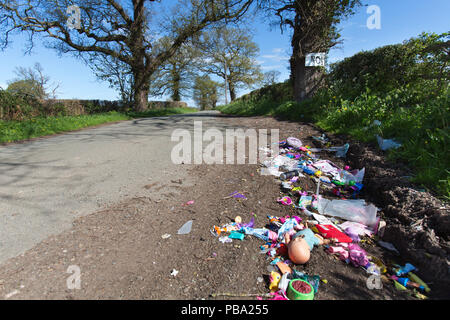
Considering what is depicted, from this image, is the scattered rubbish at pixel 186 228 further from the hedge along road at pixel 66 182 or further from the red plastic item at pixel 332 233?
the red plastic item at pixel 332 233

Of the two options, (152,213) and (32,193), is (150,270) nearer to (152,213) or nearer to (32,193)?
(152,213)

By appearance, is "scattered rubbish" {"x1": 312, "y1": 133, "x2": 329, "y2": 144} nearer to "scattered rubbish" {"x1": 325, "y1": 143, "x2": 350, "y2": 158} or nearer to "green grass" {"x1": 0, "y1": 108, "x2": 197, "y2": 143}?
"scattered rubbish" {"x1": 325, "y1": 143, "x2": 350, "y2": 158}

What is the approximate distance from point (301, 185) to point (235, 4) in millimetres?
9264

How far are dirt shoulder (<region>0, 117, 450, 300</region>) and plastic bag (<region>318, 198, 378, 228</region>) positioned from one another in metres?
0.17

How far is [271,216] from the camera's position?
2309mm

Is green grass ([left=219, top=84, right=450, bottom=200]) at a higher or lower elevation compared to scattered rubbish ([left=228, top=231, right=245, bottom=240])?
higher

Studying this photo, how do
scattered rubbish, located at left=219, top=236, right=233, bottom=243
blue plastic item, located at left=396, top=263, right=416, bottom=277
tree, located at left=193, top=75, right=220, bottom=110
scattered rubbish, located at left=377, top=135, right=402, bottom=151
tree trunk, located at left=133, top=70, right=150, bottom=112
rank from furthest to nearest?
tree, located at left=193, top=75, right=220, bottom=110, tree trunk, located at left=133, top=70, right=150, bottom=112, scattered rubbish, located at left=377, top=135, right=402, bottom=151, scattered rubbish, located at left=219, top=236, right=233, bottom=243, blue plastic item, located at left=396, top=263, right=416, bottom=277

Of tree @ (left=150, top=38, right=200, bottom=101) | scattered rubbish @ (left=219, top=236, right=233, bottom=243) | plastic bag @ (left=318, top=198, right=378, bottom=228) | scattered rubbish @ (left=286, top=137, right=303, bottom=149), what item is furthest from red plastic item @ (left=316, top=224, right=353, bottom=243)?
tree @ (left=150, top=38, right=200, bottom=101)

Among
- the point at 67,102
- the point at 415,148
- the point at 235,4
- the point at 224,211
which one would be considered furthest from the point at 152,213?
the point at 67,102

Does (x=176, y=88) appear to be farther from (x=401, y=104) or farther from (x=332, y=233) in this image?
A: (x=332, y=233)

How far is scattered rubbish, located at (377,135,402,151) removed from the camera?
11.1ft

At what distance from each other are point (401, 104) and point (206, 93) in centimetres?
4162

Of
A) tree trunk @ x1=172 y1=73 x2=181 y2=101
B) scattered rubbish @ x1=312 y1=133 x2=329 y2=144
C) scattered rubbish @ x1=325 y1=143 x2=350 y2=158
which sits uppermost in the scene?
tree trunk @ x1=172 y1=73 x2=181 y2=101

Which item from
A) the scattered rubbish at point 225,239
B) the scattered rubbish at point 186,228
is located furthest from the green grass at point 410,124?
the scattered rubbish at point 186,228
